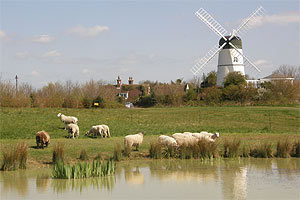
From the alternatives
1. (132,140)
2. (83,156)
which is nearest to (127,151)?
(132,140)

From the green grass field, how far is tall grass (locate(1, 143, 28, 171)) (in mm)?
675

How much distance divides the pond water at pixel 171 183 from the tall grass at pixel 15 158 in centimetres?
37

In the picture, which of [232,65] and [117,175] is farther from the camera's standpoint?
[232,65]

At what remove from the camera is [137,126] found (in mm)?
32750

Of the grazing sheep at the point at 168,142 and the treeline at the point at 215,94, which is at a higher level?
the treeline at the point at 215,94

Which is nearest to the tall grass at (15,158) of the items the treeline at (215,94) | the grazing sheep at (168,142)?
the grazing sheep at (168,142)

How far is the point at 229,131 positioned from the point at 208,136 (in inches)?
352

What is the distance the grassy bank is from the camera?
2939 centimetres

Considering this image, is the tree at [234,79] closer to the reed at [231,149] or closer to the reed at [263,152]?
Result: the reed at [263,152]

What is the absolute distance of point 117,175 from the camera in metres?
16.7

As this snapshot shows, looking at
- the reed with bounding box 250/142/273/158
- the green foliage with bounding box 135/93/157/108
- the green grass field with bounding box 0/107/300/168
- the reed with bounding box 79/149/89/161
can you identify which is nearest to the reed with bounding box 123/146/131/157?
the green grass field with bounding box 0/107/300/168

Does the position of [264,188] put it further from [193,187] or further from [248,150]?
[248,150]

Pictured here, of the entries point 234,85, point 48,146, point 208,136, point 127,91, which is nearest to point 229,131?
point 208,136

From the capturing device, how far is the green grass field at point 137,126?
22.2 meters
